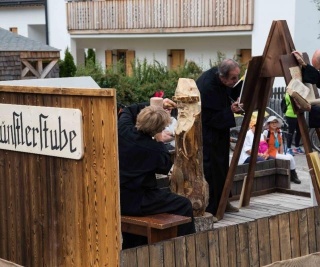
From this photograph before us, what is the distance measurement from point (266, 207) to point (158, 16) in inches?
909

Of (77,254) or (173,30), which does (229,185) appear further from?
(173,30)

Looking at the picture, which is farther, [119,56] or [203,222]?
[119,56]

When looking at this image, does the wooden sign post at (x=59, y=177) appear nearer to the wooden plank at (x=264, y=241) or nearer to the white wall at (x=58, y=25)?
the wooden plank at (x=264, y=241)

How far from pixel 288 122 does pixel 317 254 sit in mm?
10526

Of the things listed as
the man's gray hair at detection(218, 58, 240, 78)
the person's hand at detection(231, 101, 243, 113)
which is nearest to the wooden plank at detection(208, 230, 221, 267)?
the person's hand at detection(231, 101, 243, 113)

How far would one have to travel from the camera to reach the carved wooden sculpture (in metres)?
6.78

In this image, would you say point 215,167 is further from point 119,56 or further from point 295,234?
point 119,56

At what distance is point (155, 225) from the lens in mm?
5734

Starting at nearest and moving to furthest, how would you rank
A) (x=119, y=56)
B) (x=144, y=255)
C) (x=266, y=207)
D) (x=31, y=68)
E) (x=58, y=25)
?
1. (x=144, y=255)
2. (x=266, y=207)
3. (x=31, y=68)
4. (x=119, y=56)
5. (x=58, y=25)

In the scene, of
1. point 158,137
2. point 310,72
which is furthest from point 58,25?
point 158,137

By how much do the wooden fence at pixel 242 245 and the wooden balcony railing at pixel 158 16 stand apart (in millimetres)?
22047

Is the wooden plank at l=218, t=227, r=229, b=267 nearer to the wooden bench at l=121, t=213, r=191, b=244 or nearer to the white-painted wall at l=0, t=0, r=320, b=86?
the wooden bench at l=121, t=213, r=191, b=244

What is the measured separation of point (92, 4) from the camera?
33312 millimetres

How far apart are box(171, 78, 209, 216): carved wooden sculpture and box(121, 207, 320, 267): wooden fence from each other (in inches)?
53.3
